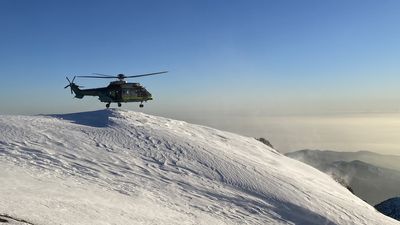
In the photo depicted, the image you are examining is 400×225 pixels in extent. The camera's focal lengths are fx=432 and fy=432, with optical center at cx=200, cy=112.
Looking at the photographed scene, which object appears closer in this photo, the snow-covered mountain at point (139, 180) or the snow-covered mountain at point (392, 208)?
the snow-covered mountain at point (139, 180)

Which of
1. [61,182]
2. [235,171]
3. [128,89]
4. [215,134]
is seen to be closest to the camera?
[61,182]

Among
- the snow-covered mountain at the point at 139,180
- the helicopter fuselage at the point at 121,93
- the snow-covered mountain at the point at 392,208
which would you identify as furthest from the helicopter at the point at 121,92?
the snow-covered mountain at the point at 392,208

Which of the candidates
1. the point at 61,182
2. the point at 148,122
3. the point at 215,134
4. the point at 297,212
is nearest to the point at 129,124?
the point at 148,122

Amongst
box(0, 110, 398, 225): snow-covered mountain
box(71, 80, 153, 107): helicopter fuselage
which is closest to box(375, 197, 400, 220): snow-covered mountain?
box(0, 110, 398, 225): snow-covered mountain

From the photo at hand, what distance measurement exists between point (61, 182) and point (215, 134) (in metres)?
19.3

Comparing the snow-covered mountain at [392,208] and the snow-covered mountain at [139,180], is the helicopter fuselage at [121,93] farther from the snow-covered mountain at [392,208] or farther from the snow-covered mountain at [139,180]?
the snow-covered mountain at [392,208]

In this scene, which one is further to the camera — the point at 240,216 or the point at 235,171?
the point at 235,171

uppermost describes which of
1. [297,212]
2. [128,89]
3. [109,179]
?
[128,89]

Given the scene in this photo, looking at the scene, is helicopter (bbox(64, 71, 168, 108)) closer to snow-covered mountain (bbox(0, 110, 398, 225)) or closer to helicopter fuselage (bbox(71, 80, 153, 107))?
helicopter fuselage (bbox(71, 80, 153, 107))

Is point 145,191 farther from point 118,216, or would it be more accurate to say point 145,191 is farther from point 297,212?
point 297,212

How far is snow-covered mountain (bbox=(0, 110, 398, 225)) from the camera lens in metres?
17.2

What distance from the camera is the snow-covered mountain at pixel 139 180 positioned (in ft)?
56.4

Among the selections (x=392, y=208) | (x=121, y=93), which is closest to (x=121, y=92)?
(x=121, y=93)

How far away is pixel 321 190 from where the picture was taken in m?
28.8
